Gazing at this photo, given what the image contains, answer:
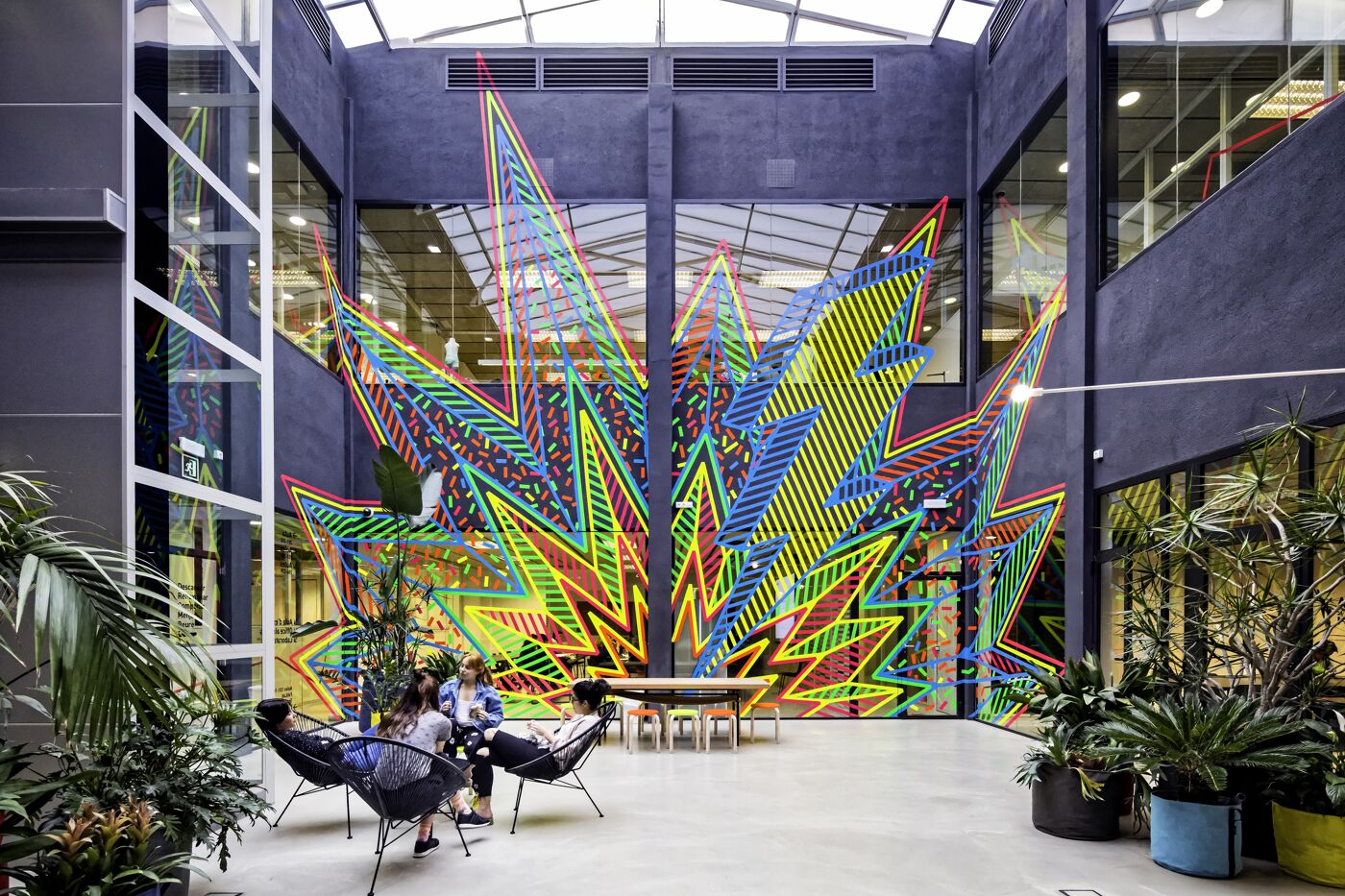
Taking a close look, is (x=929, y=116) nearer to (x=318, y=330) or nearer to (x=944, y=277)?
(x=944, y=277)

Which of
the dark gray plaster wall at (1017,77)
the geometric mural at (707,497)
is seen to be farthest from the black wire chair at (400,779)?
the dark gray plaster wall at (1017,77)

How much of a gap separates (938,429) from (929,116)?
3.66 metres

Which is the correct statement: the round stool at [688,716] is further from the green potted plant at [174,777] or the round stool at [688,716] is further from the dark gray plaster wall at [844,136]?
the dark gray plaster wall at [844,136]

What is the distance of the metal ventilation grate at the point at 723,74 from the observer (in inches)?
457

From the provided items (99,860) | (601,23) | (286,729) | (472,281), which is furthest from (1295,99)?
(472,281)

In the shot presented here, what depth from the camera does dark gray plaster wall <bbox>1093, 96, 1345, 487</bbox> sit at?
216 inches

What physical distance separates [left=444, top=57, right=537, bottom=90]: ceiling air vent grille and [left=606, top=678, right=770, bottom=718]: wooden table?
22.7 ft

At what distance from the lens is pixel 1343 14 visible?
Result: 557 centimetres

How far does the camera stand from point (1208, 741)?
4.72 metres

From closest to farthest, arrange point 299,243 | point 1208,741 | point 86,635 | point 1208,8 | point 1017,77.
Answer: point 86,635
point 1208,741
point 1208,8
point 1017,77
point 299,243

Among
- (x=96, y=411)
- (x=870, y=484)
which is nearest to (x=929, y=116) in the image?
(x=870, y=484)

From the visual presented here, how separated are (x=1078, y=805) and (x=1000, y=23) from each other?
339 inches

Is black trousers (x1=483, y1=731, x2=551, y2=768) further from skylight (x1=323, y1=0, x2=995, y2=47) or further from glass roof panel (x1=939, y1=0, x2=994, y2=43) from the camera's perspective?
glass roof panel (x1=939, y1=0, x2=994, y2=43)

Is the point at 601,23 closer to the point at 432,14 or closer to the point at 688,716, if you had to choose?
the point at 432,14
